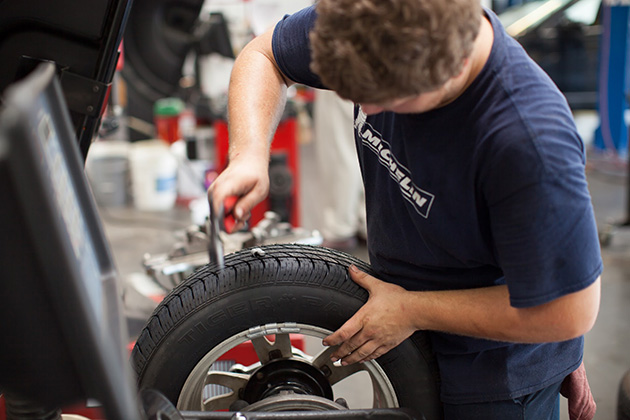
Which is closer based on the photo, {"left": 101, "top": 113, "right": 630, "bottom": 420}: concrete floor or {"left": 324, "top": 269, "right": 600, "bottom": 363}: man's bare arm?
{"left": 324, "top": 269, "right": 600, "bottom": 363}: man's bare arm

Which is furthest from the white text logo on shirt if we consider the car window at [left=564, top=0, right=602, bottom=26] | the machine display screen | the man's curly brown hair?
the car window at [left=564, top=0, right=602, bottom=26]

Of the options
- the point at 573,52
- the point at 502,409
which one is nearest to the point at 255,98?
the point at 502,409

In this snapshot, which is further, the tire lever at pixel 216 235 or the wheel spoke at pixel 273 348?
the wheel spoke at pixel 273 348

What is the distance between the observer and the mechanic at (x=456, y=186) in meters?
0.71

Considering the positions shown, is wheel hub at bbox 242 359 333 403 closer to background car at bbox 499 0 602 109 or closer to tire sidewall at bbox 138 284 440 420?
tire sidewall at bbox 138 284 440 420

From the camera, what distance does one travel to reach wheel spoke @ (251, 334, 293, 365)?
1.07 meters

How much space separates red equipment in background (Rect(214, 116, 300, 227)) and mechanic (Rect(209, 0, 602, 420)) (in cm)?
162

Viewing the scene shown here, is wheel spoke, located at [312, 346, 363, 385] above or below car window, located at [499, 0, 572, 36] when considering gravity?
below

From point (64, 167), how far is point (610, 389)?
76.7 inches

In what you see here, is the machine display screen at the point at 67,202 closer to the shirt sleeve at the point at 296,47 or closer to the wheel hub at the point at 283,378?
the wheel hub at the point at 283,378

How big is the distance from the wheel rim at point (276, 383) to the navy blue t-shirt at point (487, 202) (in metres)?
0.13

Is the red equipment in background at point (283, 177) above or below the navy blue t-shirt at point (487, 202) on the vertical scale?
below

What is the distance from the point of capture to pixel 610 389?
6.57 ft

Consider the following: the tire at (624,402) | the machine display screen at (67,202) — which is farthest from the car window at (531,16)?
the machine display screen at (67,202)
